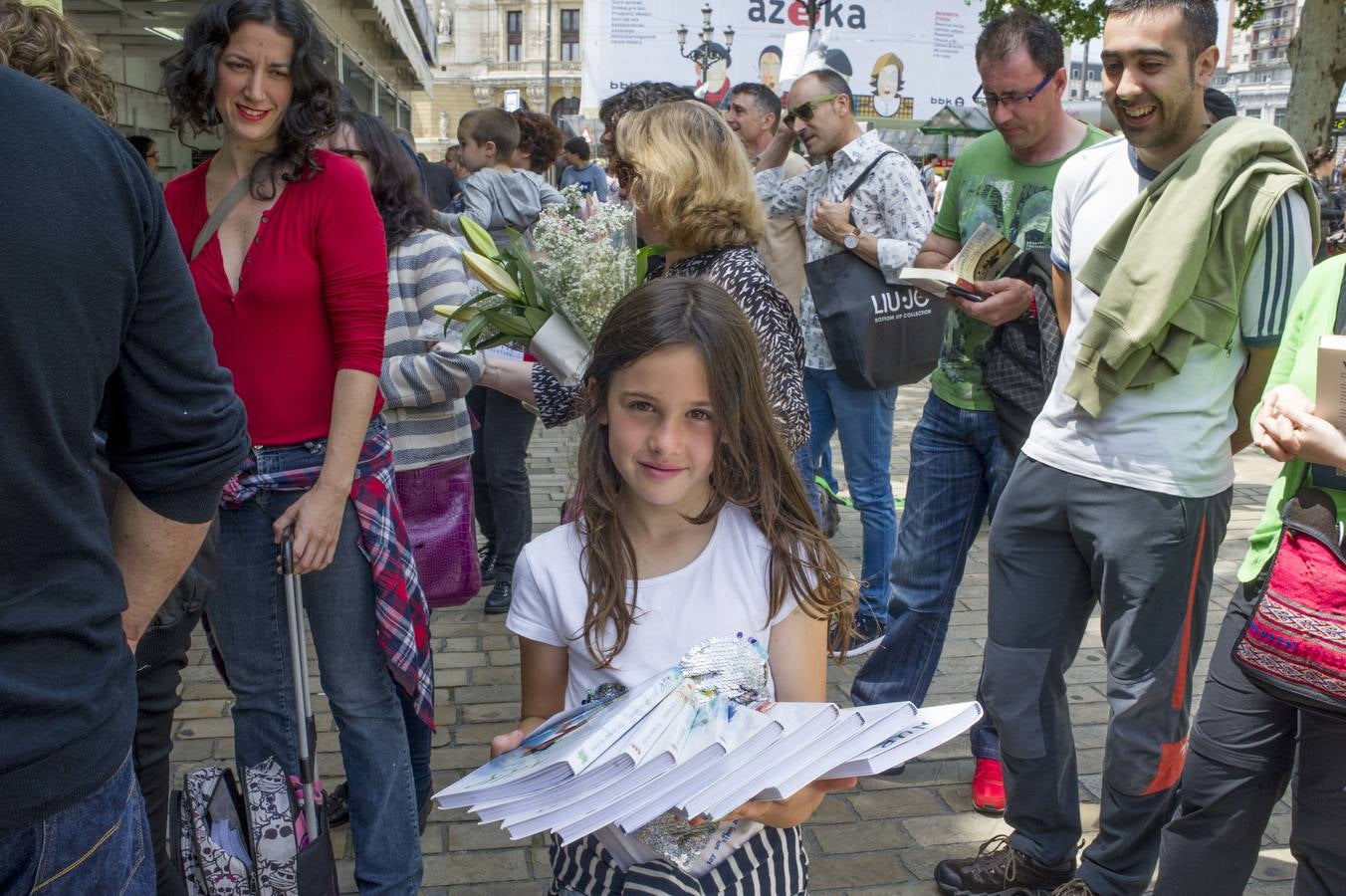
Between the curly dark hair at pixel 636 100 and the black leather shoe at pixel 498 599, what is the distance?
262 cm

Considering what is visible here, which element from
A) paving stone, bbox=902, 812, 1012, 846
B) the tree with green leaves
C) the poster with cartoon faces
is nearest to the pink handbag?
paving stone, bbox=902, 812, 1012, 846

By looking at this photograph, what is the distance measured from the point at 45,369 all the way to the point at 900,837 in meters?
2.85

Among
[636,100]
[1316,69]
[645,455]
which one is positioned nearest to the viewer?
[645,455]

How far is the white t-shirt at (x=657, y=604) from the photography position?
6.68 ft

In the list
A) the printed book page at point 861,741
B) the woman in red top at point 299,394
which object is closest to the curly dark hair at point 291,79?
the woman in red top at point 299,394

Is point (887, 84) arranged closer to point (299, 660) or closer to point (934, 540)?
point (934, 540)

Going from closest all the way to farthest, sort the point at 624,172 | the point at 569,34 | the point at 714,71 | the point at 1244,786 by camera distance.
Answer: the point at 1244,786, the point at 624,172, the point at 714,71, the point at 569,34

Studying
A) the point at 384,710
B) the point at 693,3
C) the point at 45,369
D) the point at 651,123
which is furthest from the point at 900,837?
the point at 693,3

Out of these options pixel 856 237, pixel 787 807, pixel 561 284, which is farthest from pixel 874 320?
pixel 787 807

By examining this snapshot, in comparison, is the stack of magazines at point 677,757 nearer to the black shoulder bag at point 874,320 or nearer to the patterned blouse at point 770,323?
the patterned blouse at point 770,323

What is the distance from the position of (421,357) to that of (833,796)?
187cm

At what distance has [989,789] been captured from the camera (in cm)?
366

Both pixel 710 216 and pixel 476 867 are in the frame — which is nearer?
pixel 710 216

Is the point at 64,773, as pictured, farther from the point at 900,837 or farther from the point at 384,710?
the point at 900,837
